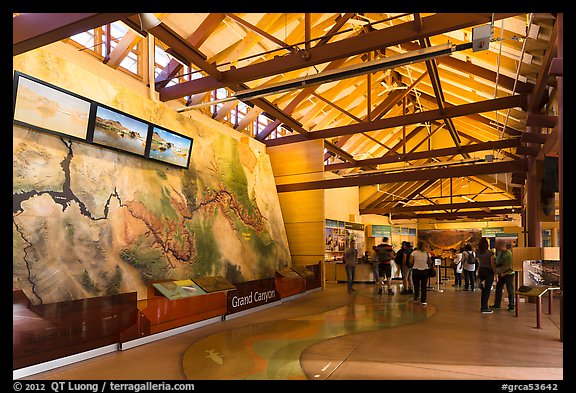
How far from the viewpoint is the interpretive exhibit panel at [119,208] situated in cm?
555

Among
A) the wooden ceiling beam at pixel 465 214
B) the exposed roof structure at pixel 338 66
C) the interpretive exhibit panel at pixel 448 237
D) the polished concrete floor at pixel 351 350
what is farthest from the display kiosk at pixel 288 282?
the interpretive exhibit panel at pixel 448 237

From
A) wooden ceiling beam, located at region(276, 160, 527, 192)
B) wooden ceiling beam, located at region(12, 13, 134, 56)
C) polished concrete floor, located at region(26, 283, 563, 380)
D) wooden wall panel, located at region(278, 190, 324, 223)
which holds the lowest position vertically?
Answer: polished concrete floor, located at region(26, 283, 563, 380)

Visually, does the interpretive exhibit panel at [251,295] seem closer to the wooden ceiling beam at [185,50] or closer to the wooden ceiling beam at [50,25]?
the wooden ceiling beam at [185,50]

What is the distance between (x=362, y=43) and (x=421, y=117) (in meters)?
4.72

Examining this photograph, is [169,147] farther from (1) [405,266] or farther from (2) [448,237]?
(2) [448,237]

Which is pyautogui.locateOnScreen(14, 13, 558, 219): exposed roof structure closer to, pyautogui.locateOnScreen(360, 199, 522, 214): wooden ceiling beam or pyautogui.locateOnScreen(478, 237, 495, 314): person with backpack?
pyautogui.locateOnScreen(478, 237, 495, 314): person with backpack

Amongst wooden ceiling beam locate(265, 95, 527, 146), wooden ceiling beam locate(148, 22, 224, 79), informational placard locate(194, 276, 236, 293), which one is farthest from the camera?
wooden ceiling beam locate(265, 95, 527, 146)

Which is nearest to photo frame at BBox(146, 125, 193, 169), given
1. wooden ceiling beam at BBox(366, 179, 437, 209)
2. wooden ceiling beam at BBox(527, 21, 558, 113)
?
wooden ceiling beam at BBox(527, 21, 558, 113)

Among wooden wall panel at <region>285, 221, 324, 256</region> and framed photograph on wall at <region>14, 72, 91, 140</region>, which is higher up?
framed photograph on wall at <region>14, 72, 91, 140</region>

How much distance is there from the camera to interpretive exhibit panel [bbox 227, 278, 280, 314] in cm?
721

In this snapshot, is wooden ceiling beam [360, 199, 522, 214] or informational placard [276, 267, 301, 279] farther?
wooden ceiling beam [360, 199, 522, 214]

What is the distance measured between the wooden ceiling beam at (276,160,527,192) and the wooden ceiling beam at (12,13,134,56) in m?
8.54

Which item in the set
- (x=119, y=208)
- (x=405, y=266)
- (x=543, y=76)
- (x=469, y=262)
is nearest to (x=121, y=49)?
(x=119, y=208)
